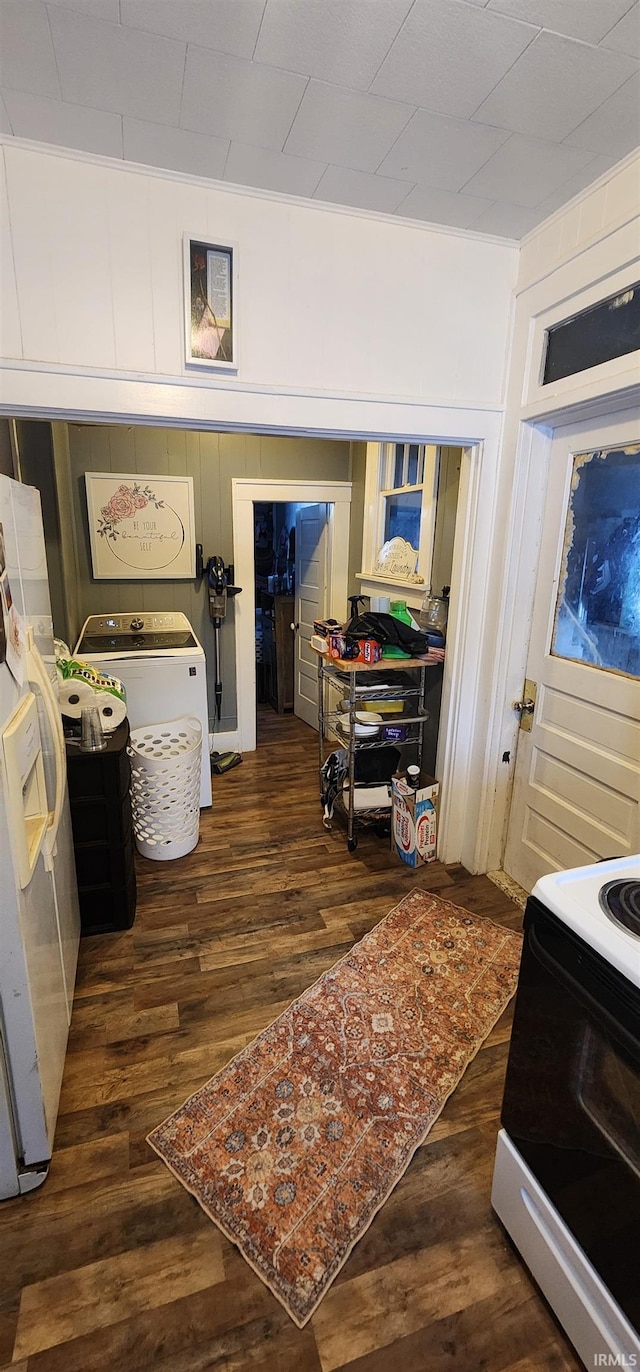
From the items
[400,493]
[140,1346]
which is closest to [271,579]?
[400,493]

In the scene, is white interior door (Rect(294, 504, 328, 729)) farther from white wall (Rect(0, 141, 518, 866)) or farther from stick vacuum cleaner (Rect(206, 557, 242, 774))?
white wall (Rect(0, 141, 518, 866))

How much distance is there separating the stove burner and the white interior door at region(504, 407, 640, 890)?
0.87 meters

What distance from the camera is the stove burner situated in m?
0.99

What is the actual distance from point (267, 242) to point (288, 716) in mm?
3731

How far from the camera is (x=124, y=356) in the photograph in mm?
1726

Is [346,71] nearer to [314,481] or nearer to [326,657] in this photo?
[326,657]

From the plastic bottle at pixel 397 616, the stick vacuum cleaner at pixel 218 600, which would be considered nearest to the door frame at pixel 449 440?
the plastic bottle at pixel 397 616

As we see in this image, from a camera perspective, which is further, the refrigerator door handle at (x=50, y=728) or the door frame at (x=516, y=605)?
the door frame at (x=516, y=605)

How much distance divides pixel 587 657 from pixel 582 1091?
1.44 metres

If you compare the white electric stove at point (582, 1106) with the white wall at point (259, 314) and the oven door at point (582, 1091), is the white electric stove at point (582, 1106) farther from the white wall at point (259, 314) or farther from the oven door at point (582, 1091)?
the white wall at point (259, 314)

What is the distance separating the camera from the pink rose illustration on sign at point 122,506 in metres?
3.55

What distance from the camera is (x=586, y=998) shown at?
0.95 meters

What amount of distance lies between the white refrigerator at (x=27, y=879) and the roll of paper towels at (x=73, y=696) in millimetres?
566

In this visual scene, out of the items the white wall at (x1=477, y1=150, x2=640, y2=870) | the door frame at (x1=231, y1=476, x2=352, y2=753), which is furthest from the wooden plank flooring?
the door frame at (x1=231, y1=476, x2=352, y2=753)
